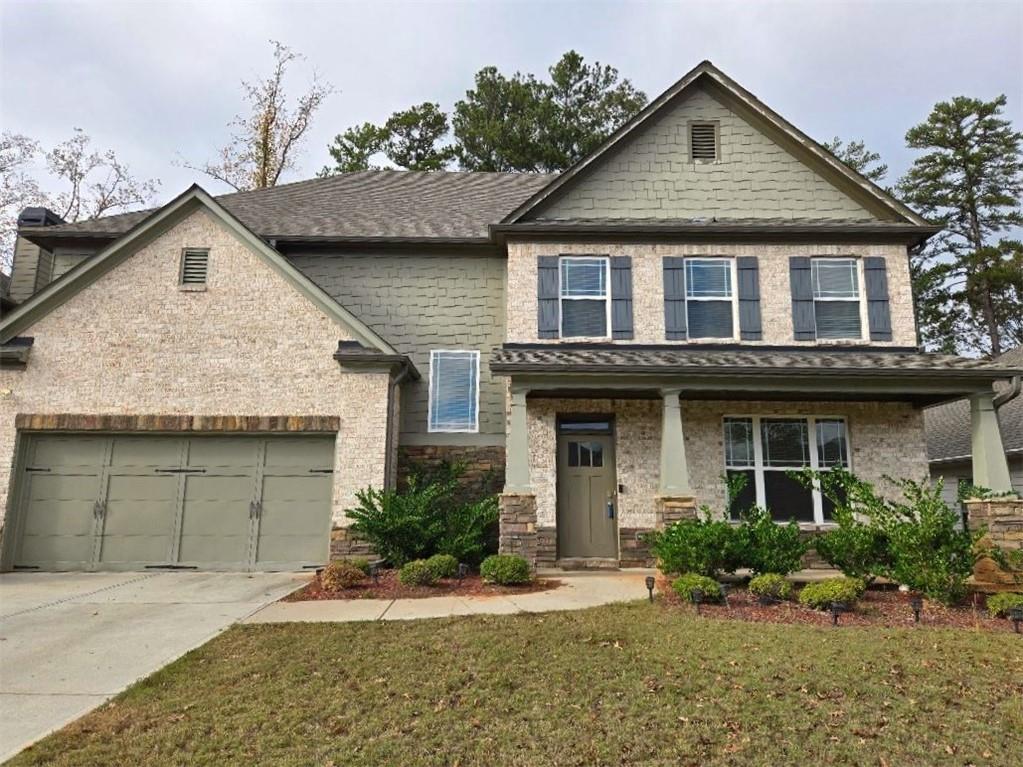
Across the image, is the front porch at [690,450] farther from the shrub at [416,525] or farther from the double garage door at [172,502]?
the double garage door at [172,502]

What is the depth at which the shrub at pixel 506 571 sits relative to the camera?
8.66 m

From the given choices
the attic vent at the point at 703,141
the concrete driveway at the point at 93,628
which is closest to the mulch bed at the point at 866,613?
the concrete driveway at the point at 93,628

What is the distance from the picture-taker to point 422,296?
12.9 m

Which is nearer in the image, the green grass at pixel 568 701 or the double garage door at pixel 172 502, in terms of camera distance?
the green grass at pixel 568 701

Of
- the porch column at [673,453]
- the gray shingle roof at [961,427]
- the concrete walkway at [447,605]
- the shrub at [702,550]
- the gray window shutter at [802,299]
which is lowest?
the concrete walkway at [447,605]

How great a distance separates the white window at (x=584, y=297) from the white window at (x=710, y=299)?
149 centimetres

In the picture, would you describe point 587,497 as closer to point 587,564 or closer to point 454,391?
point 587,564

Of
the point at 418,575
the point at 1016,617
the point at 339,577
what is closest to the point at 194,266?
the point at 339,577

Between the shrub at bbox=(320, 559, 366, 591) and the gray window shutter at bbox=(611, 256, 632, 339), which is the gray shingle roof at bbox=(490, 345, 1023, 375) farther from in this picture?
the shrub at bbox=(320, 559, 366, 591)

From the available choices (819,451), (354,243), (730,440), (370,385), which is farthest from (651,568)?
(354,243)

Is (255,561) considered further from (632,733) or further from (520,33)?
(520,33)

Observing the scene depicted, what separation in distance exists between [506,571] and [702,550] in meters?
2.55

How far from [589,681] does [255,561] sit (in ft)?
24.0

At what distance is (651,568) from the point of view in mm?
10633
